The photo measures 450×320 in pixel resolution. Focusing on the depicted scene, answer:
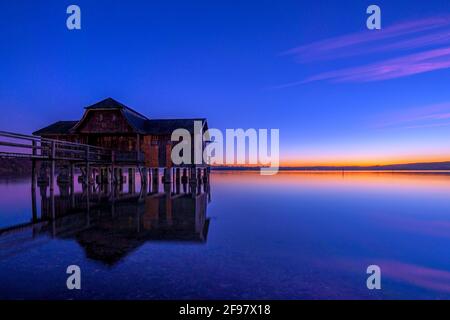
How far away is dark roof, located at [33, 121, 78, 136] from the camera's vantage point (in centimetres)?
3138

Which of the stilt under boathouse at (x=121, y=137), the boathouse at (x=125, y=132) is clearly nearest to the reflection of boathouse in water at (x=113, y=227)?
the stilt under boathouse at (x=121, y=137)

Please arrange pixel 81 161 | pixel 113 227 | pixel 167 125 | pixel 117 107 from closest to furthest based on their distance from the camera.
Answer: pixel 113 227 < pixel 81 161 < pixel 117 107 < pixel 167 125

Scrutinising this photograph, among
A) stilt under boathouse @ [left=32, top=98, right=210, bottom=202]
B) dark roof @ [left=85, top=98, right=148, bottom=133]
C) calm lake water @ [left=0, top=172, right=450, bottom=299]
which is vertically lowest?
calm lake water @ [left=0, top=172, right=450, bottom=299]

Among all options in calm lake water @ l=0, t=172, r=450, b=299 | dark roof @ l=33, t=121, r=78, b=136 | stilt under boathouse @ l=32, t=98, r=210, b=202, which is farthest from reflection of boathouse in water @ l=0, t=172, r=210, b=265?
dark roof @ l=33, t=121, r=78, b=136

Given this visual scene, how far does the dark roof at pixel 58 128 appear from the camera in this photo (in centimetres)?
3138

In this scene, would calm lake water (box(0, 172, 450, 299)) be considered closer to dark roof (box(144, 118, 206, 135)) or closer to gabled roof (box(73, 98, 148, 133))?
gabled roof (box(73, 98, 148, 133))

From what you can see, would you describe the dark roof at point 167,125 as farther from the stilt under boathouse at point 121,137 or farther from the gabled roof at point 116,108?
the gabled roof at point 116,108

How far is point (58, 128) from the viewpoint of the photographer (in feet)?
107

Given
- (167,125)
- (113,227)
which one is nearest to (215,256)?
(113,227)

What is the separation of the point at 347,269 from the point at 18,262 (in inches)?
331

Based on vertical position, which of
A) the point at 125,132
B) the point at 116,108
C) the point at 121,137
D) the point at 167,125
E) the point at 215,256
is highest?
the point at 116,108

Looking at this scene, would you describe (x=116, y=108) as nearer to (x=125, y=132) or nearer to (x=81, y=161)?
(x=125, y=132)

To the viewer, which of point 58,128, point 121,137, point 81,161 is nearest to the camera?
point 81,161
